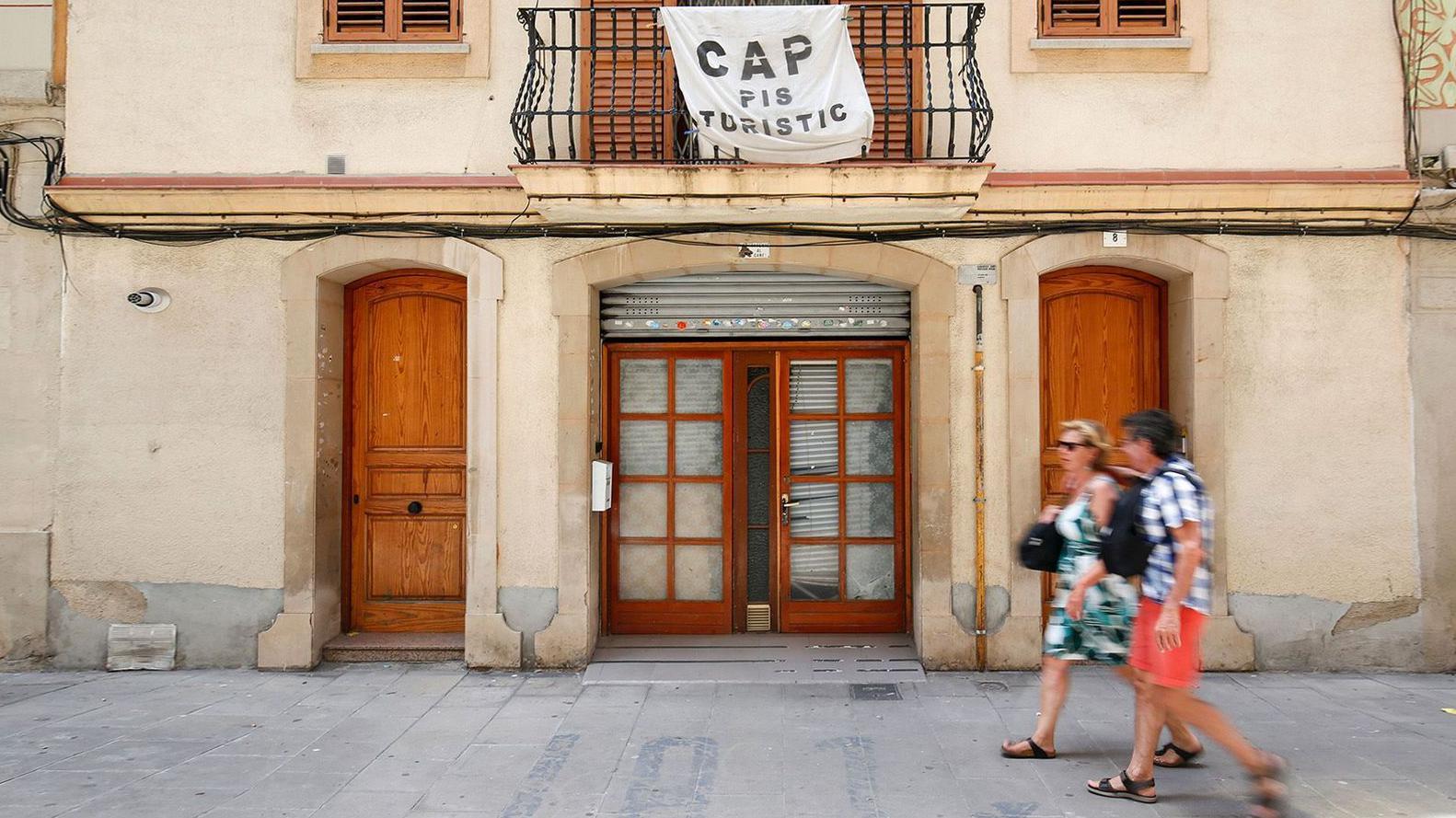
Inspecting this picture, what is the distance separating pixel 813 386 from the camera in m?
7.82

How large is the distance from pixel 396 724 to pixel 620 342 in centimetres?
339

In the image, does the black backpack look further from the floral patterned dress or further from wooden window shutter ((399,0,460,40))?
wooden window shutter ((399,0,460,40))

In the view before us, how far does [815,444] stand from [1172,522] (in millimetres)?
3719

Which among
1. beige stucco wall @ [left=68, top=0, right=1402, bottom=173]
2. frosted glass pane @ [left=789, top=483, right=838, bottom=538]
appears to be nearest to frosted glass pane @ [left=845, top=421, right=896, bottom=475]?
frosted glass pane @ [left=789, top=483, right=838, bottom=538]

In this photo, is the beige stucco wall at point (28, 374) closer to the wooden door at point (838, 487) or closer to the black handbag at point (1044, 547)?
the wooden door at point (838, 487)

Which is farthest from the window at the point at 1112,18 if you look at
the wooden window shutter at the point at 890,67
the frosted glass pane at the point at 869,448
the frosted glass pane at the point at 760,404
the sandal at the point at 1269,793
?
the sandal at the point at 1269,793

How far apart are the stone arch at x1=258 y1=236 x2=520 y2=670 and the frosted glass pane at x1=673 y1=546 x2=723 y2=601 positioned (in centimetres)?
143

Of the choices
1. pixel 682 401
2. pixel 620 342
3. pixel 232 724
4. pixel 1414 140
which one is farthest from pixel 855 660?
pixel 1414 140

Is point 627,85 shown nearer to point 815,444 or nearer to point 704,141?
point 704,141

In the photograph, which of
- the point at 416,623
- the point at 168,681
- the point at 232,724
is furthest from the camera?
the point at 416,623

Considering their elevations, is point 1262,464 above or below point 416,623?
above

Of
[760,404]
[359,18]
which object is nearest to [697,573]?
[760,404]

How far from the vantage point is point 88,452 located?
7.20 meters

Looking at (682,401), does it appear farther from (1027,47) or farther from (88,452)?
(88,452)
